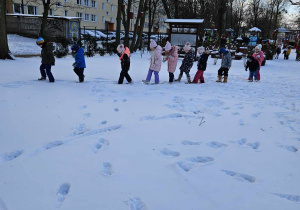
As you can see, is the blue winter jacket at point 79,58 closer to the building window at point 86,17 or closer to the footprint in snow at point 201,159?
the footprint in snow at point 201,159

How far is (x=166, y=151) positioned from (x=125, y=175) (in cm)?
86

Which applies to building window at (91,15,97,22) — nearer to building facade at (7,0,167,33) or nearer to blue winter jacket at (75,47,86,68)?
building facade at (7,0,167,33)

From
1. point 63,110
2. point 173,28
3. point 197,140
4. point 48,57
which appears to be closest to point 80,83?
point 48,57

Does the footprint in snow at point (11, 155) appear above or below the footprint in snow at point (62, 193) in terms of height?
above

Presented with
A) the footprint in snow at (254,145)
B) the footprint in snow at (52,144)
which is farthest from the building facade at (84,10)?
the footprint in snow at (254,145)

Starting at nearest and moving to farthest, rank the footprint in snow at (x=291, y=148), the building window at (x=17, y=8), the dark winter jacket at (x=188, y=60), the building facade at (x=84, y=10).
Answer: the footprint in snow at (x=291, y=148) < the dark winter jacket at (x=188, y=60) < the building window at (x=17, y=8) < the building facade at (x=84, y=10)

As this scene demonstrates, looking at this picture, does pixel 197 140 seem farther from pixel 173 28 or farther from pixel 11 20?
pixel 11 20

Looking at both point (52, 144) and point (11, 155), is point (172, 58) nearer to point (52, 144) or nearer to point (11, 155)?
point (52, 144)

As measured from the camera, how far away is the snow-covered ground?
2.64 meters

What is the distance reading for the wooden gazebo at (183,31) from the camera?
1739cm

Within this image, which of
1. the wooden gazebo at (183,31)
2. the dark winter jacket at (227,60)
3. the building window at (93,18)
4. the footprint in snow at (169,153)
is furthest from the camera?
the building window at (93,18)

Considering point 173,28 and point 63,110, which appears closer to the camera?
point 63,110

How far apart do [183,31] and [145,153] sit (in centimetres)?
1560

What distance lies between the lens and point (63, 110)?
532cm
